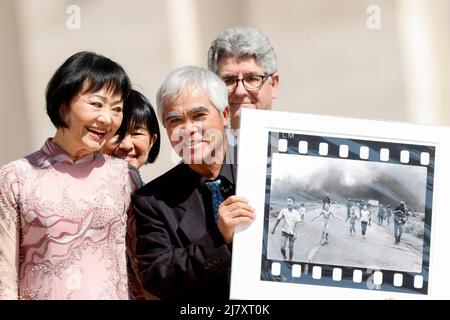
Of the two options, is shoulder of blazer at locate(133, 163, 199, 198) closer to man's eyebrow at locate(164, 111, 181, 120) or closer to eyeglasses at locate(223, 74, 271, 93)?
man's eyebrow at locate(164, 111, 181, 120)

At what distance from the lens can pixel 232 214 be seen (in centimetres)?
234

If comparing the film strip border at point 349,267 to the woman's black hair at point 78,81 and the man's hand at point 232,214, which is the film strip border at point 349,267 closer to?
the man's hand at point 232,214

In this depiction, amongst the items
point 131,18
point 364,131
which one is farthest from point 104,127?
point 131,18

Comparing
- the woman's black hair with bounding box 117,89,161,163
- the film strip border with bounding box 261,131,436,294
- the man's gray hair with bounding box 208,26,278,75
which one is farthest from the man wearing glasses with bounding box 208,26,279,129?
the film strip border with bounding box 261,131,436,294

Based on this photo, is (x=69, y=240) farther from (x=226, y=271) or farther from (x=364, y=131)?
(x=364, y=131)

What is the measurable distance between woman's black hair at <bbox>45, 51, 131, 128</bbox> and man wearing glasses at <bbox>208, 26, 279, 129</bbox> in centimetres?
42

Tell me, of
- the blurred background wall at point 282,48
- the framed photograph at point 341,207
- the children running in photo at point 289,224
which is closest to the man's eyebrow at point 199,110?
the framed photograph at point 341,207

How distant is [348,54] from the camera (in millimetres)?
4355

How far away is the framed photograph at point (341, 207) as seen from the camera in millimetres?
2367

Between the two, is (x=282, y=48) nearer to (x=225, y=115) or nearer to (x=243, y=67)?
(x=243, y=67)

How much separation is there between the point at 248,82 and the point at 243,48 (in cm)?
9

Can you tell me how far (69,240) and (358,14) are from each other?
222 centimetres

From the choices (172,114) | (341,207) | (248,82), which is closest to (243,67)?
(248,82)

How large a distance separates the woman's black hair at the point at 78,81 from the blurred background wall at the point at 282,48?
5.87 ft
